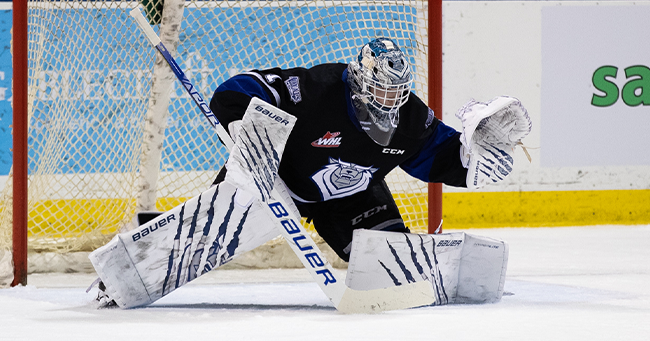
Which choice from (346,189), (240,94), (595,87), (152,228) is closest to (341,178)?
(346,189)

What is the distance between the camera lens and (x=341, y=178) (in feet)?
7.34

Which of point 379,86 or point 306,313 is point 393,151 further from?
point 306,313

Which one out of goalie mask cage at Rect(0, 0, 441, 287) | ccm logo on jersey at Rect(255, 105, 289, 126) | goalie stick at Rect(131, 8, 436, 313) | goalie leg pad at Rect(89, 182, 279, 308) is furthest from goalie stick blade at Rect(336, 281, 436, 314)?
goalie mask cage at Rect(0, 0, 441, 287)

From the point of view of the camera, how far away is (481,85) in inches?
191

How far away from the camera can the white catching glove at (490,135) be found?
2076 mm

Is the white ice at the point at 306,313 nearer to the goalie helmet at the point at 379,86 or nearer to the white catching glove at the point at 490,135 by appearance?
the white catching glove at the point at 490,135

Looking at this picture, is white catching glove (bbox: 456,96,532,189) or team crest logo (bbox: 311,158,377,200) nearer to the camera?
white catching glove (bbox: 456,96,532,189)

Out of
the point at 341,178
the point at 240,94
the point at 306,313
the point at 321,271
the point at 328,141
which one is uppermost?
the point at 240,94

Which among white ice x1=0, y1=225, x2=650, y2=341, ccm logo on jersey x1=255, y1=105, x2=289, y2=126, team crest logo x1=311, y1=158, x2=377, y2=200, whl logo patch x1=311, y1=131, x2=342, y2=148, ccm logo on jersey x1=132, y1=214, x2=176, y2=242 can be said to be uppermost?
ccm logo on jersey x1=255, y1=105, x2=289, y2=126

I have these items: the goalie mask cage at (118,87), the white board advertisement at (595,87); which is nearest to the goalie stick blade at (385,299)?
the goalie mask cage at (118,87)

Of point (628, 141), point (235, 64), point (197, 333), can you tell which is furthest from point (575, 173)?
point (197, 333)

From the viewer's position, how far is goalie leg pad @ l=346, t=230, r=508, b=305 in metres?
2.08

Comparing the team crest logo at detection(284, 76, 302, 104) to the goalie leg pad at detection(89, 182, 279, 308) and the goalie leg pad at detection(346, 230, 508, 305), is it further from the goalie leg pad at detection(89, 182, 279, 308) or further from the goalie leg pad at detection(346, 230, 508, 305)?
the goalie leg pad at detection(346, 230, 508, 305)

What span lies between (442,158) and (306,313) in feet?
2.21
